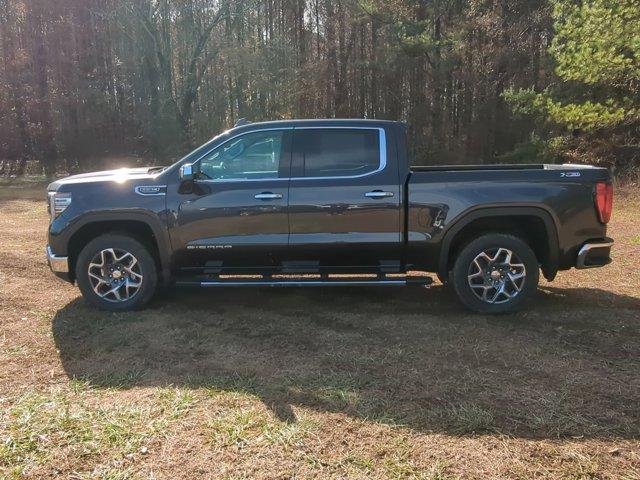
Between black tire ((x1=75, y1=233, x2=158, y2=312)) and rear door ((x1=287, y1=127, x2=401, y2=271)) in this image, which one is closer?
rear door ((x1=287, y1=127, x2=401, y2=271))

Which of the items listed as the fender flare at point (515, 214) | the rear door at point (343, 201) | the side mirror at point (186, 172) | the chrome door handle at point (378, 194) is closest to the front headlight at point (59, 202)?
the side mirror at point (186, 172)

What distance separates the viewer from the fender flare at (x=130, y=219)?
5.30 m

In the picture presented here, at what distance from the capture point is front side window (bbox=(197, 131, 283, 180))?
535 cm

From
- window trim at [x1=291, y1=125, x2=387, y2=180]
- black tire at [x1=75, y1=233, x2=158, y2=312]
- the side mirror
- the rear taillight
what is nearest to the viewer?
the rear taillight

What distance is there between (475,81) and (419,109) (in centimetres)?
291

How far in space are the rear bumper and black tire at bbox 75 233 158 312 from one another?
4.18m

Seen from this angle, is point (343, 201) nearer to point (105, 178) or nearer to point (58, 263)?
point (105, 178)

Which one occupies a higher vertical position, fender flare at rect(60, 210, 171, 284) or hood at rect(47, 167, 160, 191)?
hood at rect(47, 167, 160, 191)

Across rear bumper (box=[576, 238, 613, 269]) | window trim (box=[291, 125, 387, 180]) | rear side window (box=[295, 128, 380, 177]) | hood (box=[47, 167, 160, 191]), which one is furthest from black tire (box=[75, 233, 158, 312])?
rear bumper (box=[576, 238, 613, 269])

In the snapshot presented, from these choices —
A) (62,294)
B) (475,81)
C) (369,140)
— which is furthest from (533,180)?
(475,81)

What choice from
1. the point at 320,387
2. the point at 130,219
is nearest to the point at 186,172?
the point at 130,219

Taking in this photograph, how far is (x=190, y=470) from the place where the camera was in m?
2.87

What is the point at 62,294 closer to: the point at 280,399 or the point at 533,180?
the point at 280,399

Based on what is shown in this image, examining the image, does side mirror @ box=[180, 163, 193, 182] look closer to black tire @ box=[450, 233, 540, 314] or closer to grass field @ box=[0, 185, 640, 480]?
grass field @ box=[0, 185, 640, 480]
